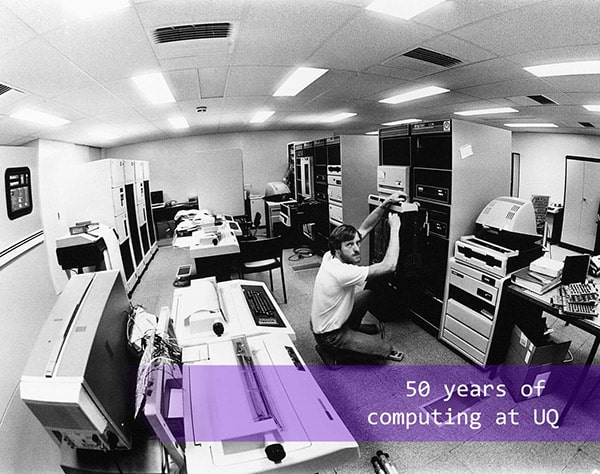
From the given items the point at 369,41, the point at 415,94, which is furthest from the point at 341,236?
the point at 415,94

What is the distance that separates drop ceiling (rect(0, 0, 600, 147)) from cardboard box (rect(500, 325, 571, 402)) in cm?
231

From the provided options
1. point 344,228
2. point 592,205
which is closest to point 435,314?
point 344,228

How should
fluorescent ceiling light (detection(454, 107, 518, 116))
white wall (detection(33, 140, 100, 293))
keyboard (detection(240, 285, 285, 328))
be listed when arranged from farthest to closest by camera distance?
fluorescent ceiling light (detection(454, 107, 518, 116)), white wall (detection(33, 140, 100, 293)), keyboard (detection(240, 285, 285, 328))

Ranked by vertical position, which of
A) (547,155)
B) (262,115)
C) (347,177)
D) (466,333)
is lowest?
(466,333)

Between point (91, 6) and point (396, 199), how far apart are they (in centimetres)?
276

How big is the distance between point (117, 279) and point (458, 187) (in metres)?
2.78

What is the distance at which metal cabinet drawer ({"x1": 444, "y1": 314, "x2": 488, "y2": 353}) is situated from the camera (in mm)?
2652

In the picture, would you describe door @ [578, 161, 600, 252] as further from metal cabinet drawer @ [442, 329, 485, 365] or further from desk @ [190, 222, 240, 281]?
desk @ [190, 222, 240, 281]

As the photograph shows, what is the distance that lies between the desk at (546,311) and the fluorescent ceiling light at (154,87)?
386cm

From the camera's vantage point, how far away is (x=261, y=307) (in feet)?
6.15

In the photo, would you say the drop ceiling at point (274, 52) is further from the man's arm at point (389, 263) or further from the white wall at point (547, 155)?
the white wall at point (547, 155)

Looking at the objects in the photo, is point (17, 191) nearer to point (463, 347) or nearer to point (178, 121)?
point (463, 347)

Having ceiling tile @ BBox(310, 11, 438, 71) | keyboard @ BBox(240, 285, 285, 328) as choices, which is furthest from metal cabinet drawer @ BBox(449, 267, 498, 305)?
ceiling tile @ BBox(310, 11, 438, 71)

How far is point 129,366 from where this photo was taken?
121 centimetres
